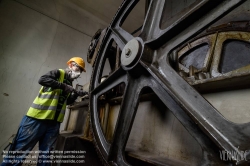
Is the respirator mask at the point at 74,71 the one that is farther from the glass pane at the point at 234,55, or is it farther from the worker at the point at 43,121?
the glass pane at the point at 234,55

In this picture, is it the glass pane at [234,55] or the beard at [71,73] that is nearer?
the glass pane at [234,55]

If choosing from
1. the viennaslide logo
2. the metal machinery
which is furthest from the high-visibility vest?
the viennaslide logo

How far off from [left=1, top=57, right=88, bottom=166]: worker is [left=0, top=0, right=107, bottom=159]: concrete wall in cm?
127

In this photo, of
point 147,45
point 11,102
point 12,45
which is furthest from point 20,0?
point 147,45

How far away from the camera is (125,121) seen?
72 cm

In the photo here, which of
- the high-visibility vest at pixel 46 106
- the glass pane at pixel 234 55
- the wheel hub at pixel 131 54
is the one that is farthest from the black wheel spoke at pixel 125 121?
the high-visibility vest at pixel 46 106

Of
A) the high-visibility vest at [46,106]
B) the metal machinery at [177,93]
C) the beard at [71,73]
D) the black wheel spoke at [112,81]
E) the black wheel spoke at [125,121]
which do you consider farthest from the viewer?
the beard at [71,73]

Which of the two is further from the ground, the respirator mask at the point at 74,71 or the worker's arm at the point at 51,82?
the respirator mask at the point at 74,71

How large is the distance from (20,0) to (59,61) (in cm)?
150

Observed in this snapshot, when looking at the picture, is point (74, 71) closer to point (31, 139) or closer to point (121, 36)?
point (31, 139)

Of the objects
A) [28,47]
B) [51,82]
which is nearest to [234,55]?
[51,82]

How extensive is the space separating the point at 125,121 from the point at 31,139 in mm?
1435

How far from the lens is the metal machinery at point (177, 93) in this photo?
1.41ft

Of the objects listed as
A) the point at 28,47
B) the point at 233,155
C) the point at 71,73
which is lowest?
the point at 233,155
